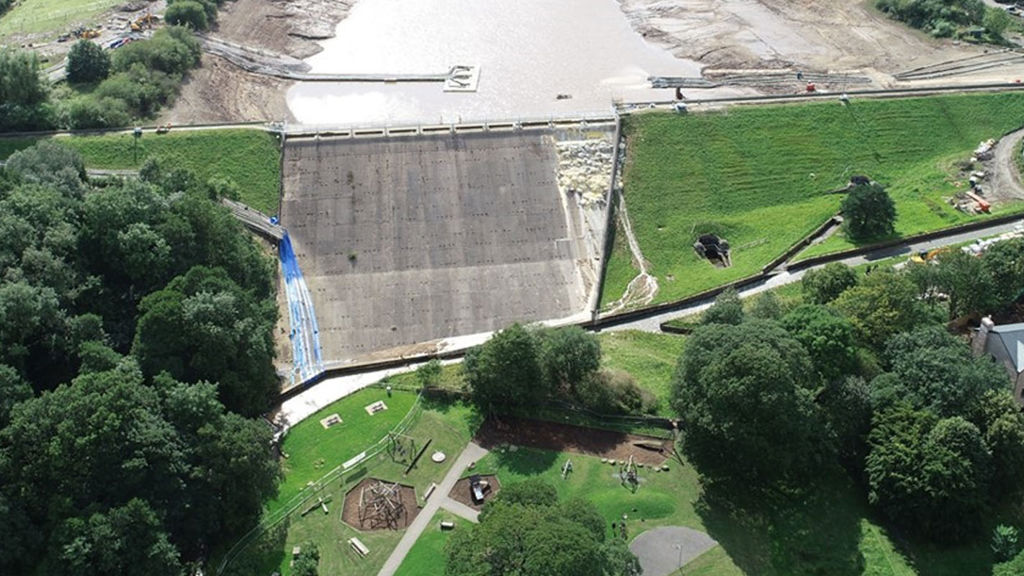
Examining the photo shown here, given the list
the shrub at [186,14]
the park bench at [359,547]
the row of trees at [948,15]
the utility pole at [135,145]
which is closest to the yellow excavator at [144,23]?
the shrub at [186,14]

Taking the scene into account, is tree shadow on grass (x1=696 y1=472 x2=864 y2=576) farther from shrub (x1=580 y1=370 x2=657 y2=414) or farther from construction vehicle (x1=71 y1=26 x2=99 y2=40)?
construction vehicle (x1=71 y1=26 x2=99 y2=40)

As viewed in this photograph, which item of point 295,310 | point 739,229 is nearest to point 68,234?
point 295,310

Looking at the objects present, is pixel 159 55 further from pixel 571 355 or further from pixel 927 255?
pixel 927 255

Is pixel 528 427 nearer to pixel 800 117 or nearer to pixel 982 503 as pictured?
pixel 982 503

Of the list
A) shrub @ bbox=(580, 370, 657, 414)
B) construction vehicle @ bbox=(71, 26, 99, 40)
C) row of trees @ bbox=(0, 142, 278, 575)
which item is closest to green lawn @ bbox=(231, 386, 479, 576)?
row of trees @ bbox=(0, 142, 278, 575)

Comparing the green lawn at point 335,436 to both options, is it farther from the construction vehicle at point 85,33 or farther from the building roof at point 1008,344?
the construction vehicle at point 85,33

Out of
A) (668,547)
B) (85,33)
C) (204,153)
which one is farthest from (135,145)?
(668,547)
